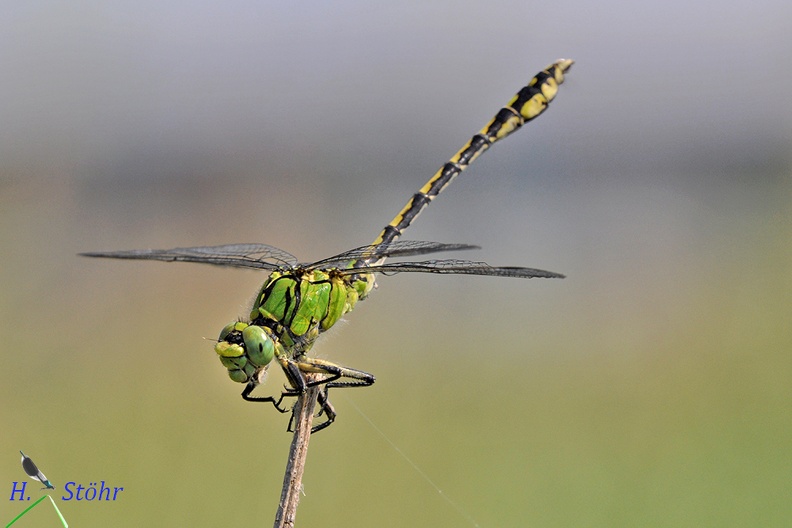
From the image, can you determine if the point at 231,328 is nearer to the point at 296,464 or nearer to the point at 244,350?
the point at 244,350

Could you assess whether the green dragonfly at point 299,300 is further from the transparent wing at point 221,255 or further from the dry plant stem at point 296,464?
the dry plant stem at point 296,464

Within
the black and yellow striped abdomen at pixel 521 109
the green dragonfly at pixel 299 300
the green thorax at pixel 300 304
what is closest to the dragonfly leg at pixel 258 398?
the green dragonfly at pixel 299 300

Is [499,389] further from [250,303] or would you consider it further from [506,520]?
[250,303]

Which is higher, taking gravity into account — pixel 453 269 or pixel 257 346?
pixel 453 269

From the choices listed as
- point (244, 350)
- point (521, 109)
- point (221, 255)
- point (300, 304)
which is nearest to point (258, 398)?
point (244, 350)

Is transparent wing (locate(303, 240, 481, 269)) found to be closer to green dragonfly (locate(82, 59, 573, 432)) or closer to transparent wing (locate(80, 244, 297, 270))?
green dragonfly (locate(82, 59, 573, 432))

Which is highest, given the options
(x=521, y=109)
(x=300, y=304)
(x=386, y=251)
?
(x=521, y=109)

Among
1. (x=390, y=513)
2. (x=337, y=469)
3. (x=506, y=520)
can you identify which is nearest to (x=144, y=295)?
(x=337, y=469)
